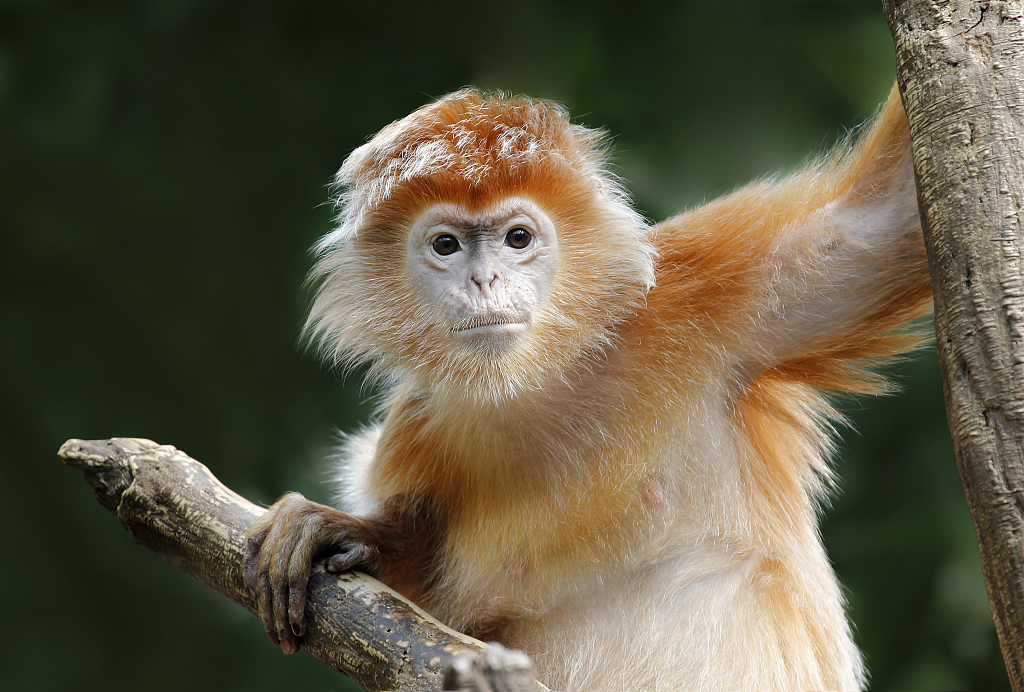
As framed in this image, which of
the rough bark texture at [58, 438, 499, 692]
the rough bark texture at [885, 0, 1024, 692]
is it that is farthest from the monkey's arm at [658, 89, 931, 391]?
the rough bark texture at [58, 438, 499, 692]

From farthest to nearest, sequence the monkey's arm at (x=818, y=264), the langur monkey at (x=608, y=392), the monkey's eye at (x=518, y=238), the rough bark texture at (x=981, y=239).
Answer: the monkey's eye at (x=518, y=238)
the langur monkey at (x=608, y=392)
the monkey's arm at (x=818, y=264)
the rough bark texture at (x=981, y=239)

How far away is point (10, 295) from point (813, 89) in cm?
346

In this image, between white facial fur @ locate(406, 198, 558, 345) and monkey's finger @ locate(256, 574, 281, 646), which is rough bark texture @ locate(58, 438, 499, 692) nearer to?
monkey's finger @ locate(256, 574, 281, 646)

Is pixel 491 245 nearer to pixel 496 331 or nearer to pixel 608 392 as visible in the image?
pixel 496 331

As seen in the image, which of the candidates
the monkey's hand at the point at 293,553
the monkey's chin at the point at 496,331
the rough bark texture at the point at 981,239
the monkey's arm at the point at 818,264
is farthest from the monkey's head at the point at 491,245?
the rough bark texture at the point at 981,239

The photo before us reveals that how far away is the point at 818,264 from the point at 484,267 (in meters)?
0.71

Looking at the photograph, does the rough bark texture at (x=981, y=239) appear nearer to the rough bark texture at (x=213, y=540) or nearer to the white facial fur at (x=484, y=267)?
the white facial fur at (x=484, y=267)

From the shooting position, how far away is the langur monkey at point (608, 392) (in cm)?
185

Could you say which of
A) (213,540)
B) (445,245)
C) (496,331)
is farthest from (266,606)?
(445,245)

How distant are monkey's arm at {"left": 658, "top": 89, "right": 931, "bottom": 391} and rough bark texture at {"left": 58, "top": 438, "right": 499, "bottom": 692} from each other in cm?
92

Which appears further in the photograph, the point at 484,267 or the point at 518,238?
the point at 518,238

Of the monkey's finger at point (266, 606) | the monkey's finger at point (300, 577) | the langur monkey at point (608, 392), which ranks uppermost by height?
the langur monkey at point (608, 392)

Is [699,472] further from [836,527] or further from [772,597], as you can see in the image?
[836,527]

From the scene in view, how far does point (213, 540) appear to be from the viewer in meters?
2.05
